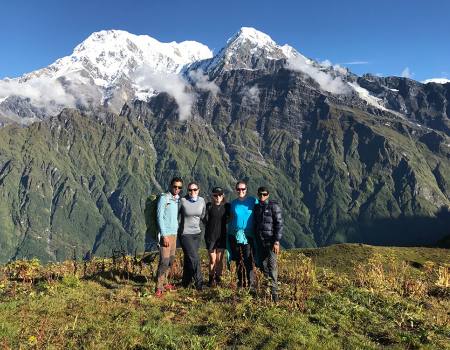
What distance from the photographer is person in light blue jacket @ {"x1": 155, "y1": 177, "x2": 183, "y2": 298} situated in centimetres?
1706

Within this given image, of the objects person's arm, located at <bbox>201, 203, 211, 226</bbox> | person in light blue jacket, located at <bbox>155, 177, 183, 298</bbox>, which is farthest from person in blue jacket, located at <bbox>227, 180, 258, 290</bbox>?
person in light blue jacket, located at <bbox>155, 177, 183, 298</bbox>

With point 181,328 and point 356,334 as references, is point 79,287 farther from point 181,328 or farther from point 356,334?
point 356,334

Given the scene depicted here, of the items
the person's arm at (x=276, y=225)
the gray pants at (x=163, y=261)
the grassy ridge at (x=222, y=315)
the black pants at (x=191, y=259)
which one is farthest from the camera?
the black pants at (x=191, y=259)

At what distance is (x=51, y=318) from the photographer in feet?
44.0

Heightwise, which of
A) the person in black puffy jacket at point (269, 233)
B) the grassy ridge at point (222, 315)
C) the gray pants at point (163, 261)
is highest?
the person in black puffy jacket at point (269, 233)

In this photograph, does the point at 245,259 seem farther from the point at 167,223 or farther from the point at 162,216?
the point at 162,216

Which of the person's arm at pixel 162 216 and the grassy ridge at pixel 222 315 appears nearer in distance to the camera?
the grassy ridge at pixel 222 315

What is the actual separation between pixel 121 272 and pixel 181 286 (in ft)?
12.5

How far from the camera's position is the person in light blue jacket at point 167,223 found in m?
17.1

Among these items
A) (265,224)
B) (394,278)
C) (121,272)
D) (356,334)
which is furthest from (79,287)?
(394,278)

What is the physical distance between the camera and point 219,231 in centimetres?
1833

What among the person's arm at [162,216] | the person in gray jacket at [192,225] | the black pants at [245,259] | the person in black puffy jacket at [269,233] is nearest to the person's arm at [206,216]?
the person in gray jacket at [192,225]

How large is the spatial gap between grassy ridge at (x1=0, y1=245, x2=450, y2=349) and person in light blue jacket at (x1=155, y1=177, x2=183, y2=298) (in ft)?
3.00

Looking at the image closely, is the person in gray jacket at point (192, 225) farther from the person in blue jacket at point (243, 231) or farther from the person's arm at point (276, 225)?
the person's arm at point (276, 225)
